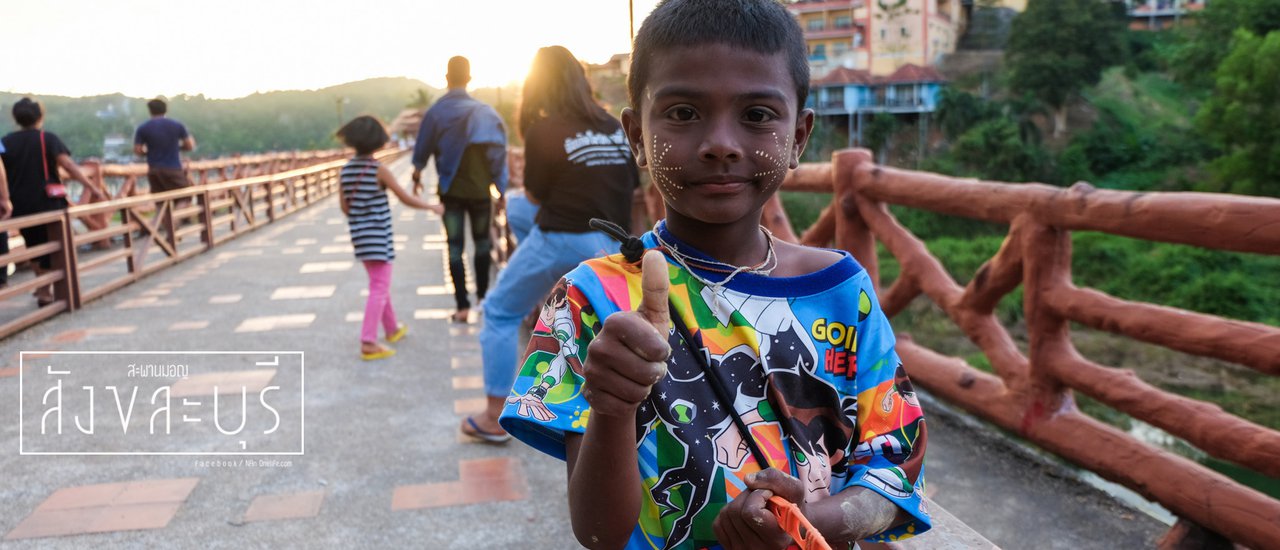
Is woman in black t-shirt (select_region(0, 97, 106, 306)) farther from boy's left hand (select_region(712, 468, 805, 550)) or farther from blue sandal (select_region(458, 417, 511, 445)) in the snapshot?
boy's left hand (select_region(712, 468, 805, 550))

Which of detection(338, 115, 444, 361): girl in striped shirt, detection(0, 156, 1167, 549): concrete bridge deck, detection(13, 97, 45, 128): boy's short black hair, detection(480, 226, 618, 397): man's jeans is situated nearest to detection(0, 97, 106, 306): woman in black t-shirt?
detection(13, 97, 45, 128): boy's short black hair

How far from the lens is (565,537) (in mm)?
2885

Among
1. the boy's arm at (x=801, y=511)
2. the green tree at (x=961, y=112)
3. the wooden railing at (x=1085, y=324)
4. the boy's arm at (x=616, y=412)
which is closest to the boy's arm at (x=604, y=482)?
the boy's arm at (x=616, y=412)

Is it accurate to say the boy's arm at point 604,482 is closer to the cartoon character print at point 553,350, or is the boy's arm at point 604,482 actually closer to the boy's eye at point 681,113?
the cartoon character print at point 553,350

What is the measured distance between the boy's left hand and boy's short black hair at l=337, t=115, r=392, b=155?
4337 millimetres

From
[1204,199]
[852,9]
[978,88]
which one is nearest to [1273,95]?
[978,88]

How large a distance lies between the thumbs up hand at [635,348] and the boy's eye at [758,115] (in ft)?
1.17

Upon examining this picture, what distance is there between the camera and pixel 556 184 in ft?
11.4

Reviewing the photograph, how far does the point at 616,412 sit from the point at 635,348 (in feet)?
0.31

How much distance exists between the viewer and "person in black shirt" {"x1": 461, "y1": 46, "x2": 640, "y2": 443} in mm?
3416

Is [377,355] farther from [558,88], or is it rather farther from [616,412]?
[616,412]

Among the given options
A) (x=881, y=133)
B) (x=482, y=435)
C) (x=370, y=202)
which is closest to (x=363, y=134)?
(x=370, y=202)

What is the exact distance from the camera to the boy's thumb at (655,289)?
886 millimetres

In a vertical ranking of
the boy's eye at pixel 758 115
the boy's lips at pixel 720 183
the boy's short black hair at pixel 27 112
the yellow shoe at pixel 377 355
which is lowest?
the yellow shoe at pixel 377 355
